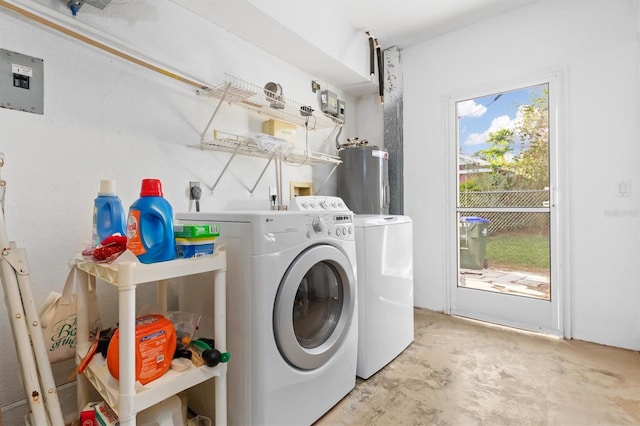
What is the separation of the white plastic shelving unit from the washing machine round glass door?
0.25 meters

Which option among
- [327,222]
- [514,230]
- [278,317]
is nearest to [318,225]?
[327,222]

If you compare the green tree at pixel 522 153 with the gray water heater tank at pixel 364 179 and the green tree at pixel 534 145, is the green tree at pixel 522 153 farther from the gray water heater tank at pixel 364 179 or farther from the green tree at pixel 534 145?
the gray water heater tank at pixel 364 179

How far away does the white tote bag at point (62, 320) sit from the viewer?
116 cm

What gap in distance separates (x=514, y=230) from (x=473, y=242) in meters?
0.34

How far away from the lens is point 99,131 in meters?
1.49

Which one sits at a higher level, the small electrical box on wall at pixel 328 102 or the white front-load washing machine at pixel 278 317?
the small electrical box on wall at pixel 328 102

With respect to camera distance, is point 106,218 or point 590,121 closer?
point 106,218

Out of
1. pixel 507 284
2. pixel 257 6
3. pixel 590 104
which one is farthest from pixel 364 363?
pixel 590 104

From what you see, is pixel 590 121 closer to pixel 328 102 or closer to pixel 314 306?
pixel 328 102

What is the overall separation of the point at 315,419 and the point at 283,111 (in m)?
1.88

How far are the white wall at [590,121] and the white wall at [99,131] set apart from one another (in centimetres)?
214

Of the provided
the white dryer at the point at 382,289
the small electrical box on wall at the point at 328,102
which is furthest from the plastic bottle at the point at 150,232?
the small electrical box on wall at the point at 328,102

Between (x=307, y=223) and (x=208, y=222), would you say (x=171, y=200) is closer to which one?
(x=208, y=222)

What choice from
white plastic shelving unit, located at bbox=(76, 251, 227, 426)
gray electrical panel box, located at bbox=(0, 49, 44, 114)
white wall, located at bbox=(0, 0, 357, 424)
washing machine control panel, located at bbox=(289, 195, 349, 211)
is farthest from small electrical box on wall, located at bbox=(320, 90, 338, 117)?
white plastic shelving unit, located at bbox=(76, 251, 227, 426)
